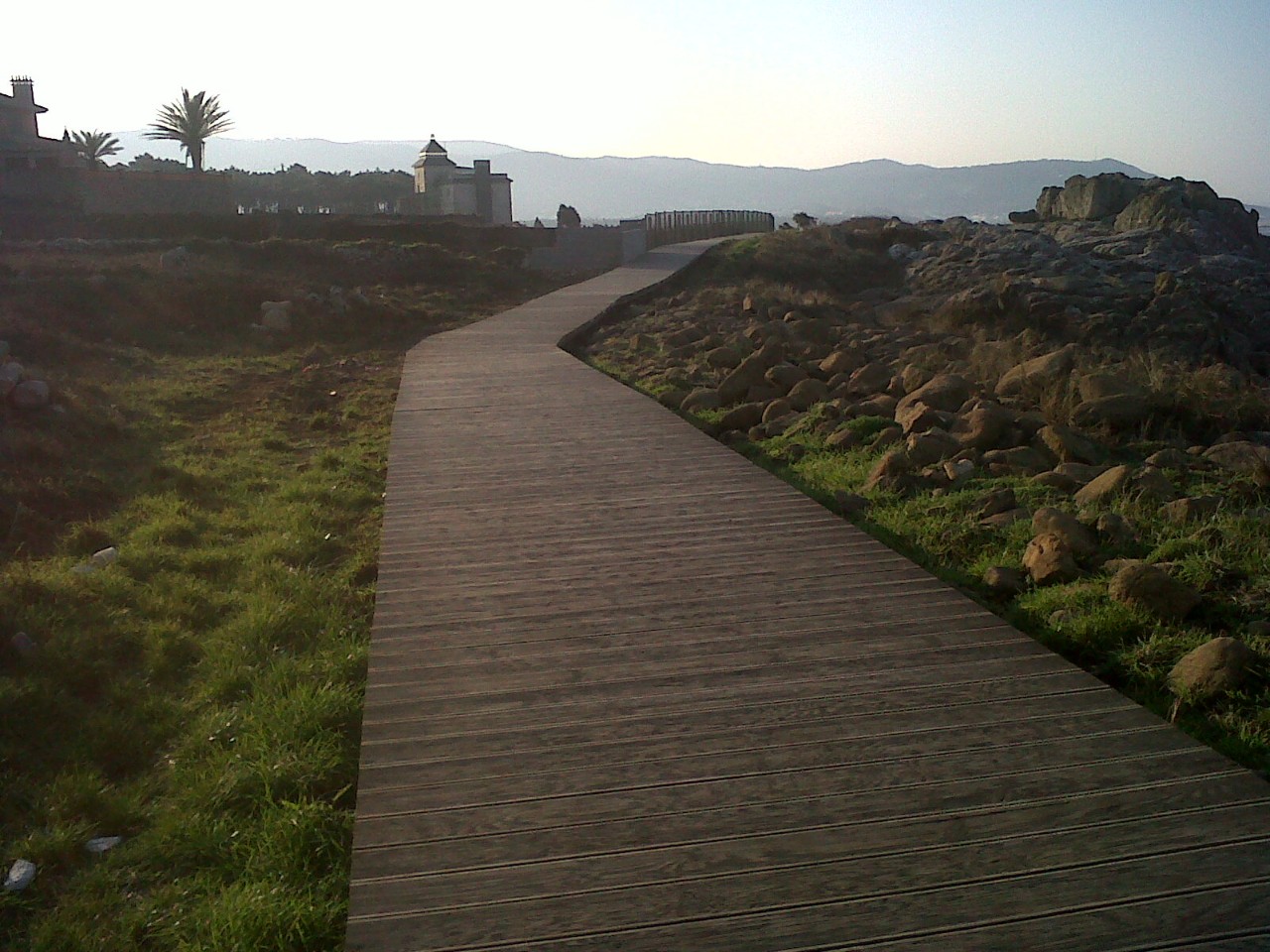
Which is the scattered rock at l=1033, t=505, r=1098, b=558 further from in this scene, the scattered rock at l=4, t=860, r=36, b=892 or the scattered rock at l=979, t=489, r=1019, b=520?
the scattered rock at l=4, t=860, r=36, b=892

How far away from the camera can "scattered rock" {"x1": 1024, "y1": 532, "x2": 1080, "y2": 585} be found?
5.03m

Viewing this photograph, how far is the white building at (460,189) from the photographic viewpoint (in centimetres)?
4053

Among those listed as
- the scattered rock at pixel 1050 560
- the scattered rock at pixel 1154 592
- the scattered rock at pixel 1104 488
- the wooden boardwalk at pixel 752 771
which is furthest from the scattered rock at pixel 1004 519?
the scattered rock at pixel 1154 592

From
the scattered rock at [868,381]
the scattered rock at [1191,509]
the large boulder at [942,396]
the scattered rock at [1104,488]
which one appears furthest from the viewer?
the scattered rock at [868,381]

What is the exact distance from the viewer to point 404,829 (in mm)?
2914

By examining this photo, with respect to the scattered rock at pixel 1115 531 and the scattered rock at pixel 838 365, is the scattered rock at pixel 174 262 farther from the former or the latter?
the scattered rock at pixel 1115 531

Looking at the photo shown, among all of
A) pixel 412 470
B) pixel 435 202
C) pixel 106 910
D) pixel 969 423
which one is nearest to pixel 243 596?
pixel 412 470

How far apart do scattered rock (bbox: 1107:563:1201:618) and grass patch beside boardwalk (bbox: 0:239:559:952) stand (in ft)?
10.5

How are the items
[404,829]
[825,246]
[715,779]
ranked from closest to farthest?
[404,829], [715,779], [825,246]

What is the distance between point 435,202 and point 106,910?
40.8 metres

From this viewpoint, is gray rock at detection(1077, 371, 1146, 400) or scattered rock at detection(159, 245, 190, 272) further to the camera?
scattered rock at detection(159, 245, 190, 272)

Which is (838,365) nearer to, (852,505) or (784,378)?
(784,378)

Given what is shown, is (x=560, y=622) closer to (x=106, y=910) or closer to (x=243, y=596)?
(x=106, y=910)

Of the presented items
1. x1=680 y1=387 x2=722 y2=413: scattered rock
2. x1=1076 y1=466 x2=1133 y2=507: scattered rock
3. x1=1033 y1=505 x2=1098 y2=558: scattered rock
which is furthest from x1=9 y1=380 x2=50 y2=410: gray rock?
x1=1076 y1=466 x2=1133 y2=507: scattered rock
